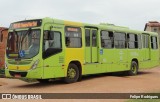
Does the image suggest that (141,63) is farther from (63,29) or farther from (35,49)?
(35,49)

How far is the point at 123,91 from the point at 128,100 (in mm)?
2480

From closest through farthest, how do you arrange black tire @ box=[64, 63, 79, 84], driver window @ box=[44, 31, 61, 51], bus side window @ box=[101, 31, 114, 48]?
driver window @ box=[44, 31, 61, 51]
black tire @ box=[64, 63, 79, 84]
bus side window @ box=[101, 31, 114, 48]

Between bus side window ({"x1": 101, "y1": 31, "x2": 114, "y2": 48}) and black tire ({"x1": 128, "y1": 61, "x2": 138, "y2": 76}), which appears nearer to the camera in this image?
bus side window ({"x1": 101, "y1": 31, "x2": 114, "y2": 48})

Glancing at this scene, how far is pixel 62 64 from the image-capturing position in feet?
55.2

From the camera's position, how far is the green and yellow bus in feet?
52.1

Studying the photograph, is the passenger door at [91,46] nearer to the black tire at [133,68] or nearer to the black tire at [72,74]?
the black tire at [72,74]

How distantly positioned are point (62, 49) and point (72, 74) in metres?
1.40

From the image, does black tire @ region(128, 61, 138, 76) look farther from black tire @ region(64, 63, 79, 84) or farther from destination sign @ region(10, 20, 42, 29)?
destination sign @ region(10, 20, 42, 29)

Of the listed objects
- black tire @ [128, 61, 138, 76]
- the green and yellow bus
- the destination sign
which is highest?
the destination sign

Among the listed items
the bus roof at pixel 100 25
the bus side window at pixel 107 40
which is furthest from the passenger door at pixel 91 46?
the bus side window at pixel 107 40

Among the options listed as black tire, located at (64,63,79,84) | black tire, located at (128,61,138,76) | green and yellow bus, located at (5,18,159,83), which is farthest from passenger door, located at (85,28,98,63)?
black tire, located at (128,61,138,76)

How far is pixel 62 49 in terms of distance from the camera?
16.9 metres

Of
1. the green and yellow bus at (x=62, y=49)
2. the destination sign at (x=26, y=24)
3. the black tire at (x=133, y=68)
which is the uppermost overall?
the destination sign at (x=26, y=24)

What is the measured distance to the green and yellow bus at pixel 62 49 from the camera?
1588 cm
